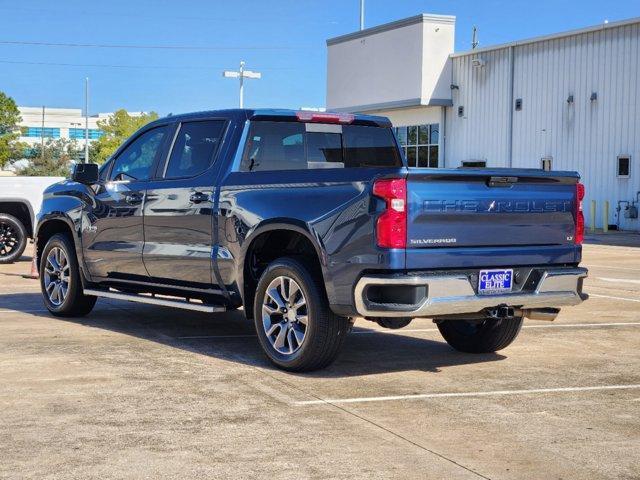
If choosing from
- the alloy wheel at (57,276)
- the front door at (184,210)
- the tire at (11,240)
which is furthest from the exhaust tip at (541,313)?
the tire at (11,240)

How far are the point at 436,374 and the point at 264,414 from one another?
1.93 m

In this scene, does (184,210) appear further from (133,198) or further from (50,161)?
(50,161)

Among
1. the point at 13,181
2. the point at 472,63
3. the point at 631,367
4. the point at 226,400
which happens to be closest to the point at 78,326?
the point at 226,400

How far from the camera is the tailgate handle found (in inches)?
292

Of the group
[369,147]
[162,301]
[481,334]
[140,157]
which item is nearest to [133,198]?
[140,157]

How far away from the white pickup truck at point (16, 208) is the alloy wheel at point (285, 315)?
10539mm

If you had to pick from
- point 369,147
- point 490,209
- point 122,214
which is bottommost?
point 122,214

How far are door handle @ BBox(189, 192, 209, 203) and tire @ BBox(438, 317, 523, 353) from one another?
2260 millimetres

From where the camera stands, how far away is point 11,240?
17672mm

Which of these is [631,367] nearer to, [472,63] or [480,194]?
[480,194]

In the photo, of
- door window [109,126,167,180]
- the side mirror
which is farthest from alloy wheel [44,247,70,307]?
door window [109,126,167,180]

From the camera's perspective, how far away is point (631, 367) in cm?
821

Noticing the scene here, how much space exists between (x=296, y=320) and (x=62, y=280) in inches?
151

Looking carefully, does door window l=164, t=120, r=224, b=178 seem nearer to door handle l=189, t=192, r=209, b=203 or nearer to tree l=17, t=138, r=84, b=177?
door handle l=189, t=192, r=209, b=203
